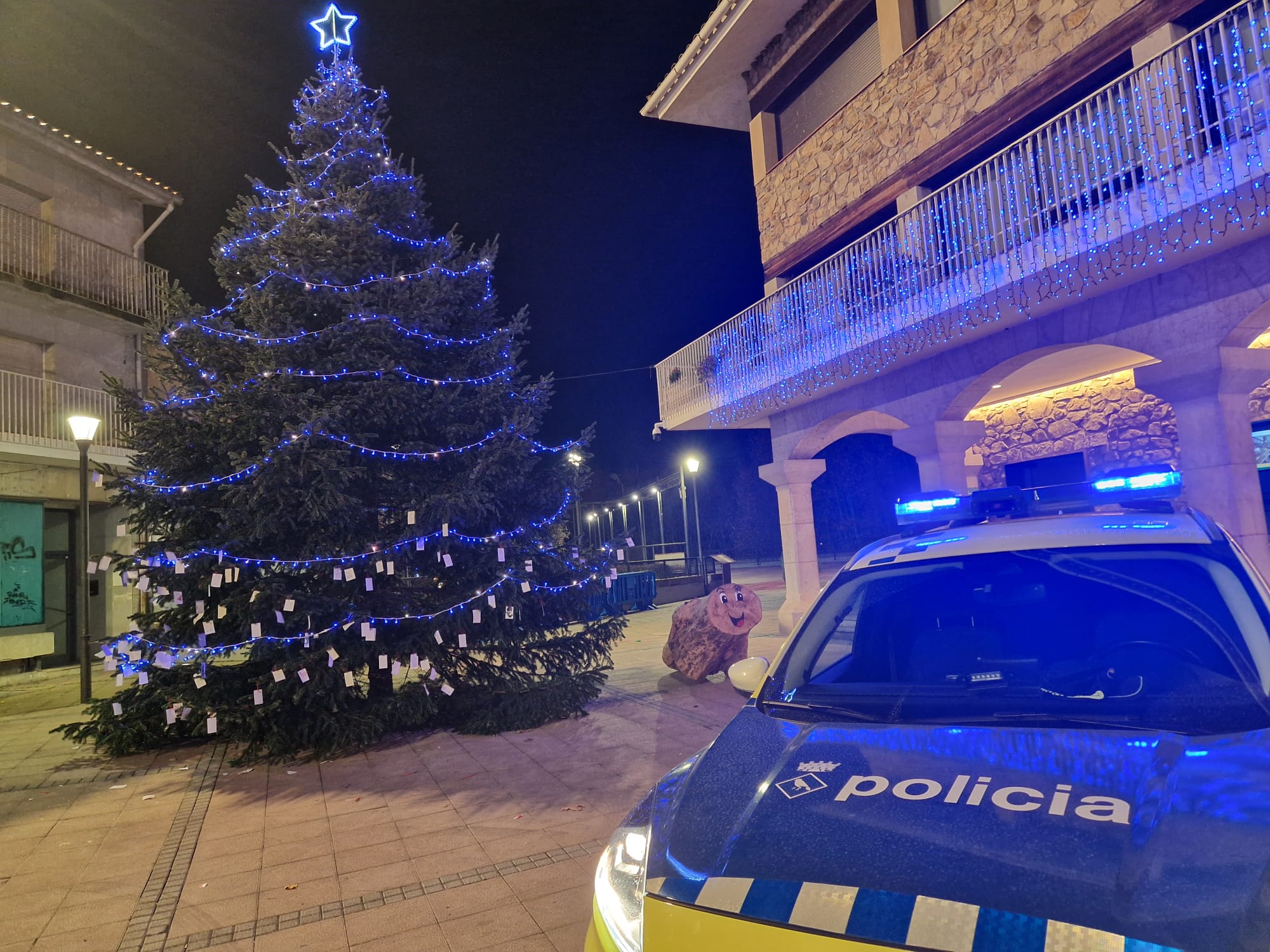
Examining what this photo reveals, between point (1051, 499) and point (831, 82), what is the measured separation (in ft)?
36.8

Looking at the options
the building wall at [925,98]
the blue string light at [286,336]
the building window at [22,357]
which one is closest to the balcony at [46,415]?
the building window at [22,357]

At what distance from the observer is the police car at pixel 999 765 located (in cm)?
139

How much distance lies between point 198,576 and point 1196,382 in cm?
956

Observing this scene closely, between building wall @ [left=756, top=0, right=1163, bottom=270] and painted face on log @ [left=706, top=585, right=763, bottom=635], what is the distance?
629 cm

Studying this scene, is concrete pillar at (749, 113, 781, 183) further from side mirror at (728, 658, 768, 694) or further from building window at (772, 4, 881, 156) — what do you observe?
side mirror at (728, 658, 768, 694)

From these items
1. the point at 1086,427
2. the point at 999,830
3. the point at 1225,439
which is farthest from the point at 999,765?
the point at 1086,427

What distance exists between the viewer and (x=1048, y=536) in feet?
9.11

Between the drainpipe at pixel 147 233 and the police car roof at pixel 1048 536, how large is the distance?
2138 cm

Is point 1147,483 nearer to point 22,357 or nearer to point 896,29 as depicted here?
point 896,29

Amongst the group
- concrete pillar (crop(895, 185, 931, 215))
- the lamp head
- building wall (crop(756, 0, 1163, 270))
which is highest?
building wall (crop(756, 0, 1163, 270))

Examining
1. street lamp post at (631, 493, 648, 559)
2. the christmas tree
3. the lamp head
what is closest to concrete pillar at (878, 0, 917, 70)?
the christmas tree

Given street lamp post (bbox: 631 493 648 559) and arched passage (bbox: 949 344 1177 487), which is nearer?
arched passage (bbox: 949 344 1177 487)

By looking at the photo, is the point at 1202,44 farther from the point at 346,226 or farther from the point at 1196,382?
the point at 346,226

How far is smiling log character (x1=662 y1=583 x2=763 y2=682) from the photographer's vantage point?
959 cm
